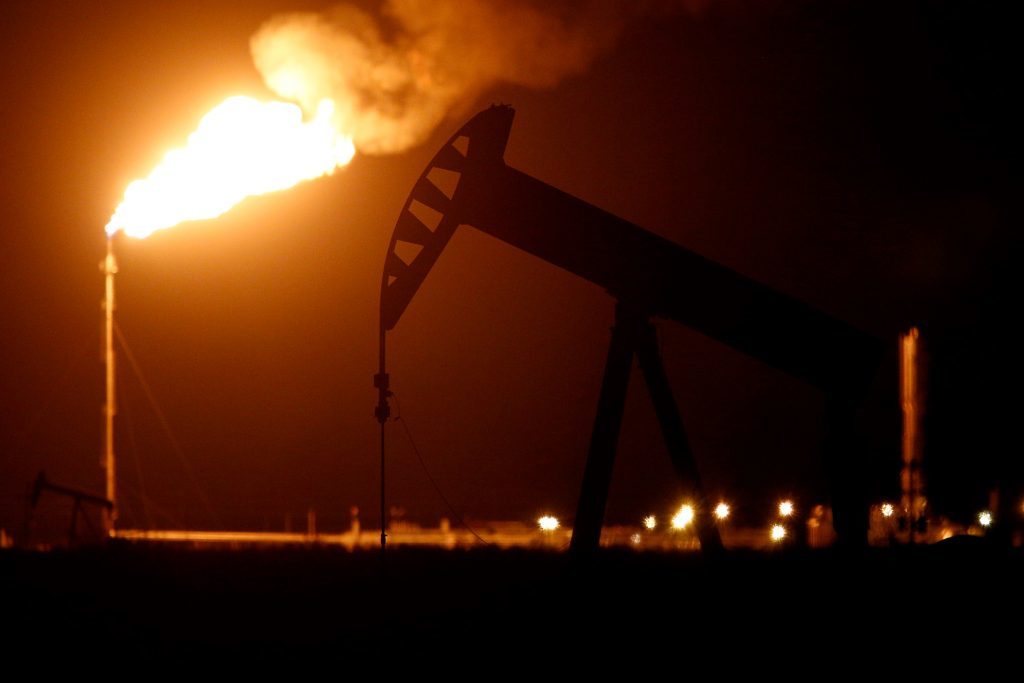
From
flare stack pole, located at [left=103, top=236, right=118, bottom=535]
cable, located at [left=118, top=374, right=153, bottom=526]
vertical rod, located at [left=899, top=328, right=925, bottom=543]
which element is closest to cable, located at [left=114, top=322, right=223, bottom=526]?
cable, located at [left=118, top=374, right=153, bottom=526]

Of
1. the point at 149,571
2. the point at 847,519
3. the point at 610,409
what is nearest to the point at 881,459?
the point at 847,519

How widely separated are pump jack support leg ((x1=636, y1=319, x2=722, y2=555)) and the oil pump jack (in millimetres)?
11

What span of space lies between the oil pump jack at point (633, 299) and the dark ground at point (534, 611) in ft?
3.97

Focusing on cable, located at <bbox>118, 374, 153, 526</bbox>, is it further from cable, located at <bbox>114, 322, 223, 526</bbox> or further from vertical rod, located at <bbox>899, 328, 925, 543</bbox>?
vertical rod, located at <bbox>899, 328, 925, 543</bbox>

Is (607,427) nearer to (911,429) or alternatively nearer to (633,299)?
(633,299)

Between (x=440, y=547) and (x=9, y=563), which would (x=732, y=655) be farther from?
(x=9, y=563)

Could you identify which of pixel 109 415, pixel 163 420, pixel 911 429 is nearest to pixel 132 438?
pixel 163 420

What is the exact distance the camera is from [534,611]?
29.4 feet

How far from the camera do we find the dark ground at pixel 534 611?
26.4 feet

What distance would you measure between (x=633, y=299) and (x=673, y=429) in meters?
1.56

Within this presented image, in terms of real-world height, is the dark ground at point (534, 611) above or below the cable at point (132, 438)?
below

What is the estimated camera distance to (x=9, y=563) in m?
11.7

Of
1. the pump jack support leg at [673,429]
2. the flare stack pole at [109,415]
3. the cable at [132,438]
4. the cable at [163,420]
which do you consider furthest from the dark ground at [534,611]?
the cable at [163,420]

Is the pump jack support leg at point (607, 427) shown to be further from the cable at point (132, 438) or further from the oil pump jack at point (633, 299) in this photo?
the cable at point (132, 438)
